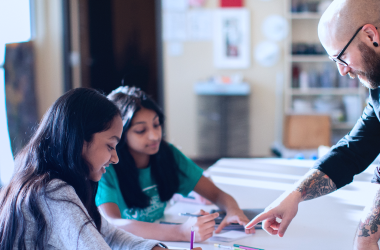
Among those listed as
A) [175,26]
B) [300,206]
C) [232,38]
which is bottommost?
[300,206]

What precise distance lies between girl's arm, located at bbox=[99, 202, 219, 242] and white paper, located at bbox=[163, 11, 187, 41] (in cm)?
376

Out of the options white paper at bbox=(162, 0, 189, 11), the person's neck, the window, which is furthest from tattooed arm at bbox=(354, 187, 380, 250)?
white paper at bbox=(162, 0, 189, 11)

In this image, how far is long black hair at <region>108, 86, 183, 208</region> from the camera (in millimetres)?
1258

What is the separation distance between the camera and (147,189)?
1.32m

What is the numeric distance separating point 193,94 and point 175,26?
2.90ft

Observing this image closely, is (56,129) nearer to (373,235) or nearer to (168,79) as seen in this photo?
(373,235)

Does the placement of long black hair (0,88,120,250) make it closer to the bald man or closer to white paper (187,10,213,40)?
the bald man

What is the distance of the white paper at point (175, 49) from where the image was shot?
15.3 feet

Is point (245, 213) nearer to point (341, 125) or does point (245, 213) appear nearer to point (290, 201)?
point (290, 201)

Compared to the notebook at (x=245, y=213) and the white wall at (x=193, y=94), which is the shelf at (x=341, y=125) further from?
the notebook at (x=245, y=213)

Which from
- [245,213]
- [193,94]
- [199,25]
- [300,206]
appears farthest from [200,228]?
[199,25]

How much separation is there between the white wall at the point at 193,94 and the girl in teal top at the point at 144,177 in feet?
10.7

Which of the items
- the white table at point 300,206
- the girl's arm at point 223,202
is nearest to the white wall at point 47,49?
the white table at point 300,206

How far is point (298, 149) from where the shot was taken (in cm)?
416
